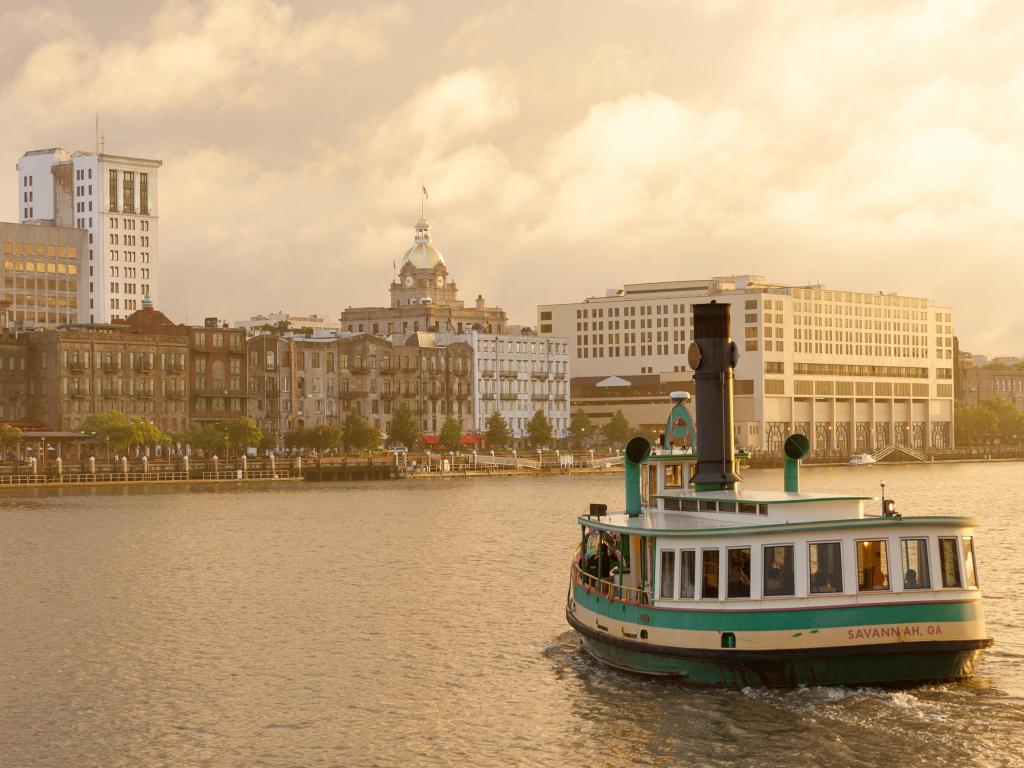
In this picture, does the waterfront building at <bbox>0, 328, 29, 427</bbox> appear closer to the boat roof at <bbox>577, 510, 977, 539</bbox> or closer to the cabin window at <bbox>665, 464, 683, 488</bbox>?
the cabin window at <bbox>665, 464, 683, 488</bbox>

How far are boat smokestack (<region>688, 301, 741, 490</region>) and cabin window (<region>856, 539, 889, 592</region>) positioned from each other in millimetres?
7738

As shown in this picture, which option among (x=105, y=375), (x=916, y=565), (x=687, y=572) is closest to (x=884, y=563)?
(x=916, y=565)

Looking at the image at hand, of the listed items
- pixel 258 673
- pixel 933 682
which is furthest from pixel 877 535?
pixel 258 673

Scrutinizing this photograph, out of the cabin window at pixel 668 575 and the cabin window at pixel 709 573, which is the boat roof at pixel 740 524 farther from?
the cabin window at pixel 668 575

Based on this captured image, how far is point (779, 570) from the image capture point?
37.2 m

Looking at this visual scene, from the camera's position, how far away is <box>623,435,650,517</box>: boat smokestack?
4391 centimetres

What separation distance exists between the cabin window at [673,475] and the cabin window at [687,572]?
8.87 metres

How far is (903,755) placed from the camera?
34.7m

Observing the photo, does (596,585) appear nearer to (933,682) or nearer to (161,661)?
(933,682)

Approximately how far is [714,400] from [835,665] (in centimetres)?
1029

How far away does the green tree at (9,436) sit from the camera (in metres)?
167

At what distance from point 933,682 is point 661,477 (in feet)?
38.8

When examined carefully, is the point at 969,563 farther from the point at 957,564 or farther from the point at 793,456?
the point at 793,456

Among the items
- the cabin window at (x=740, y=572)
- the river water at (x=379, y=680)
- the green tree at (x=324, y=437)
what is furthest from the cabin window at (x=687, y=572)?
the green tree at (x=324, y=437)
